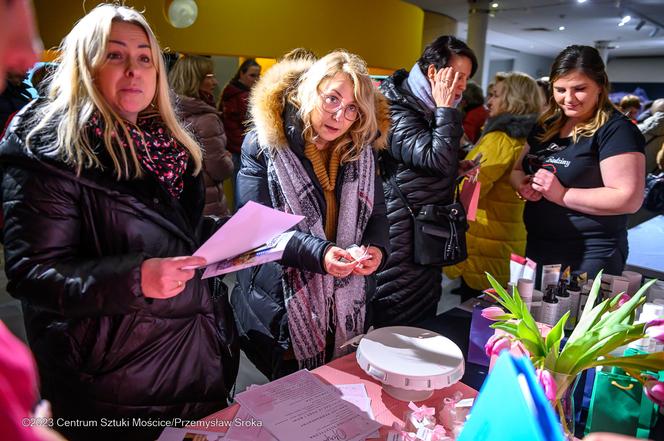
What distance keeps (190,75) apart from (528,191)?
248 centimetres

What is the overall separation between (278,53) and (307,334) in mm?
3586

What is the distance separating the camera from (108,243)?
3.67 ft

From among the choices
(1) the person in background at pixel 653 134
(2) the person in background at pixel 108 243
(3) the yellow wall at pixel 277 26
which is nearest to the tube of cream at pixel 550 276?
(2) the person in background at pixel 108 243

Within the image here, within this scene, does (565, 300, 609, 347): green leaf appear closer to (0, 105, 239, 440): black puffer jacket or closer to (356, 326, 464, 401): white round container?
(356, 326, 464, 401): white round container

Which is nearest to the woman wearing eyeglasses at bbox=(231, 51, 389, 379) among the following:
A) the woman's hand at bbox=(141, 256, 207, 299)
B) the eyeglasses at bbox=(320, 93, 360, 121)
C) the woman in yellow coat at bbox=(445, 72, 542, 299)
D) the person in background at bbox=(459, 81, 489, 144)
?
the eyeglasses at bbox=(320, 93, 360, 121)

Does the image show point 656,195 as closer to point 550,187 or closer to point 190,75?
point 550,187

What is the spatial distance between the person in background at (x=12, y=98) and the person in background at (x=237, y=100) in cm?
195

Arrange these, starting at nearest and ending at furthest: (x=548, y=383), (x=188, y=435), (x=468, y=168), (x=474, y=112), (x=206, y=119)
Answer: (x=548, y=383)
(x=188, y=435)
(x=468, y=168)
(x=206, y=119)
(x=474, y=112)

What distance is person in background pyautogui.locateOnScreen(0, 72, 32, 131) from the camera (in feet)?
8.07

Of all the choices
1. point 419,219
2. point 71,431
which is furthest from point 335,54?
point 71,431

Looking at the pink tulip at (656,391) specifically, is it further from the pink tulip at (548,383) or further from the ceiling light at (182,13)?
the ceiling light at (182,13)

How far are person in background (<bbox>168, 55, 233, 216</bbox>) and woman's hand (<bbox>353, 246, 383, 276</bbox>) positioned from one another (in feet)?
5.98

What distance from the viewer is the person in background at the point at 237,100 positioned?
4.40m

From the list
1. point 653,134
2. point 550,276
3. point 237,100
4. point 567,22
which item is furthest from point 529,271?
point 567,22
